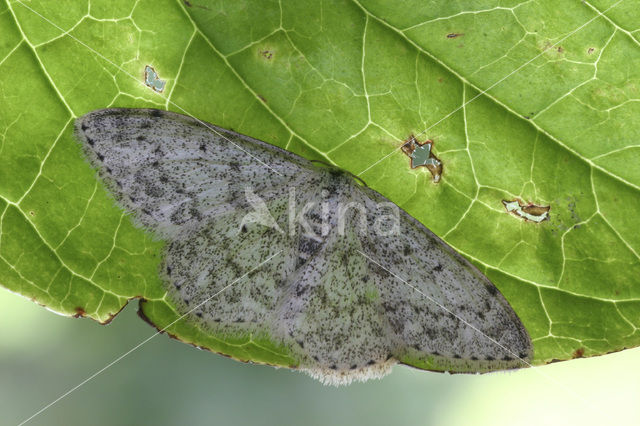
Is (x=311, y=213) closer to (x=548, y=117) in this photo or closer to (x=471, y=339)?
(x=471, y=339)

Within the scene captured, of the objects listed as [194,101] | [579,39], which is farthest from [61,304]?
[579,39]

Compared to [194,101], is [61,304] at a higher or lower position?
lower
